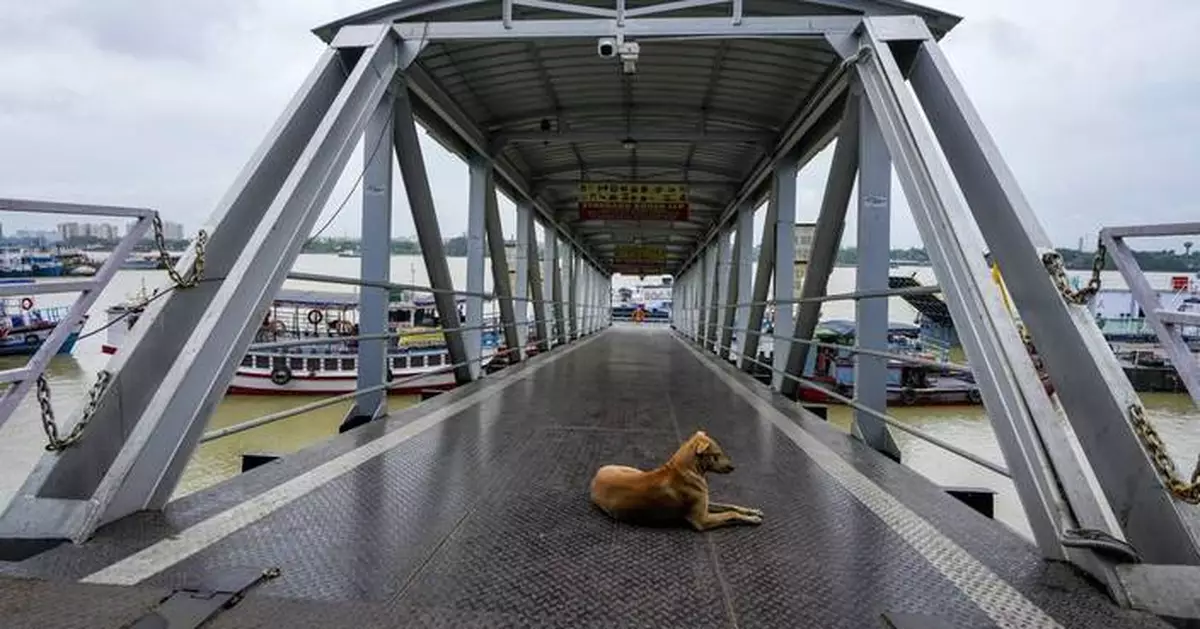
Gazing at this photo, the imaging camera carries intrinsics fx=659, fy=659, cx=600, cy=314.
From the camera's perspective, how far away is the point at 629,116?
7820 millimetres

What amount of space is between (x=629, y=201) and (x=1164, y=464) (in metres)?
8.96

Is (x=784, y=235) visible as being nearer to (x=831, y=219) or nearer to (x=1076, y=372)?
(x=831, y=219)

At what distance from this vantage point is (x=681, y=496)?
2631mm

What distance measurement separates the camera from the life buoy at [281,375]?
20562mm

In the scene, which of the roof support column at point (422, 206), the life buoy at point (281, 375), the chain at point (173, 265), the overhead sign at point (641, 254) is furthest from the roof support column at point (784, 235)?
the life buoy at point (281, 375)

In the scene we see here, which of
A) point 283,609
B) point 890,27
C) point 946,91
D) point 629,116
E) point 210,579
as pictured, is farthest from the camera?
point 629,116

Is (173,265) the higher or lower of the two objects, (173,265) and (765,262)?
the lower

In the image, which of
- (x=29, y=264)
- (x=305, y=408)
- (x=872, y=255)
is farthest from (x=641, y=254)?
(x=29, y=264)

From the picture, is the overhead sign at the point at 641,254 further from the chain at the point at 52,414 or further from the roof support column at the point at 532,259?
the chain at the point at 52,414

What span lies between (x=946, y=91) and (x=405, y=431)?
3.85 metres

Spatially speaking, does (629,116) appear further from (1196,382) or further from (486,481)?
(1196,382)

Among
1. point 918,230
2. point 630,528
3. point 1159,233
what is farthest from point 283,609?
point 918,230

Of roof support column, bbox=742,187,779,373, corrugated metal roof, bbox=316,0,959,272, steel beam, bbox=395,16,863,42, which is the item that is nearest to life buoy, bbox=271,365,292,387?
corrugated metal roof, bbox=316,0,959,272

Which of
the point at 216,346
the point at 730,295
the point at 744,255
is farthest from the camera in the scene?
the point at 730,295
